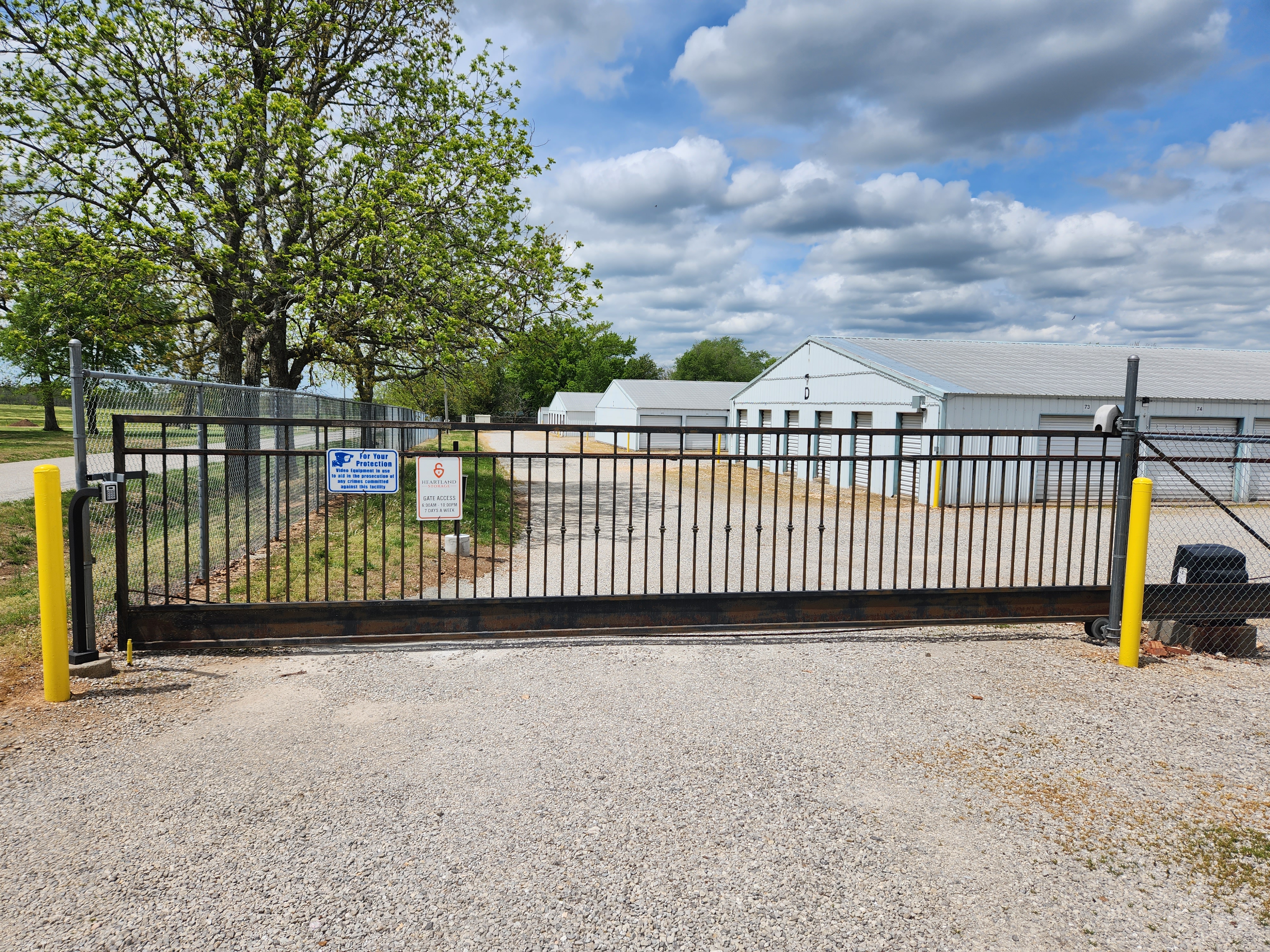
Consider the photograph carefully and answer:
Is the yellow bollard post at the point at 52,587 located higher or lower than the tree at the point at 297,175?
lower

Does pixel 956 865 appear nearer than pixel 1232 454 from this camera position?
Yes

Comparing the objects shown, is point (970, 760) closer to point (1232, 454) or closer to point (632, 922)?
point (632, 922)

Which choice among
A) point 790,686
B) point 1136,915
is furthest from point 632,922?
point 790,686

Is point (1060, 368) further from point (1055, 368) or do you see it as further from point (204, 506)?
point (204, 506)

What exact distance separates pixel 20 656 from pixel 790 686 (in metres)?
5.49

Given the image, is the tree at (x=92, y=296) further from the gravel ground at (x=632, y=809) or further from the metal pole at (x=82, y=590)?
the gravel ground at (x=632, y=809)

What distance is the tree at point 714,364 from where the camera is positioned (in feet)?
339

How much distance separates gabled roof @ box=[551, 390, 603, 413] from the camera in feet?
215

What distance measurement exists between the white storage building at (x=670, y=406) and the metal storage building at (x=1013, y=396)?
43.5ft

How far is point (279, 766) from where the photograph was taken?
366 centimetres

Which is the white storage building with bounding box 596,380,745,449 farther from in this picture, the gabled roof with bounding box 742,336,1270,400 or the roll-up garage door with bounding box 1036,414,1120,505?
the roll-up garage door with bounding box 1036,414,1120,505

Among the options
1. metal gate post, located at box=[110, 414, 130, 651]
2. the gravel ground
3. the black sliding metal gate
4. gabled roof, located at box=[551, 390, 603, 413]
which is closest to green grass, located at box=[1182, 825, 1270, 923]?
the gravel ground

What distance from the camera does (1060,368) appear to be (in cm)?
2188

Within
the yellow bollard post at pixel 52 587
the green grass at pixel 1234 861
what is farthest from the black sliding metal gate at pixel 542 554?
the green grass at pixel 1234 861
